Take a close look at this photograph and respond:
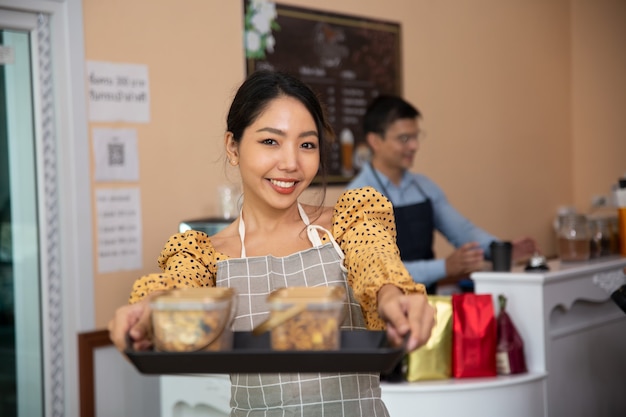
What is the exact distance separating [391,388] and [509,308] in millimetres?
600

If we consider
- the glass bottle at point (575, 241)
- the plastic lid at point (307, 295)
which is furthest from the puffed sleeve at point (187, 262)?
the glass bottle at point (575, 241)

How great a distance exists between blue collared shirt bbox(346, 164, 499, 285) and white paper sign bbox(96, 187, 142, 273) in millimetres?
958

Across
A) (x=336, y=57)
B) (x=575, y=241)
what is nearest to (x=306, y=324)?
(x=575, y=241)

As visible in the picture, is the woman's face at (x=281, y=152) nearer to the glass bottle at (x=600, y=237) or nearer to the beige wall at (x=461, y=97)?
the beige wall at (x=461, y=97)

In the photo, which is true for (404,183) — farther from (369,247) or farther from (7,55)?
(369,247)

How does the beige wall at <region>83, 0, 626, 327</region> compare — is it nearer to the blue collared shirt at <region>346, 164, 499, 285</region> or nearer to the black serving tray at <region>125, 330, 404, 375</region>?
the blue collared shirt at <region>346, 164, 499, 285</region>

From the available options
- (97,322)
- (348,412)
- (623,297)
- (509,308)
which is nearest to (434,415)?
(509,308)

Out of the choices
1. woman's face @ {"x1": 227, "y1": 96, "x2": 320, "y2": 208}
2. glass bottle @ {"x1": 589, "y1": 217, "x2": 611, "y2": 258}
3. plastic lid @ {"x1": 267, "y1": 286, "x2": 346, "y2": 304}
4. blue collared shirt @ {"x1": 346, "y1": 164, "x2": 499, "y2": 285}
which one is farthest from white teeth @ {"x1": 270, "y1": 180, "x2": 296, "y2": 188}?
glass bottle @ {"x1": 589, "y1": 217, "x2": 611, "y2": 258}

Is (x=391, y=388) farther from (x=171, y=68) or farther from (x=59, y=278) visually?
(x=171, y=68)

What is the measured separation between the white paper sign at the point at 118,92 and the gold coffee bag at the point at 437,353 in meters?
1.44

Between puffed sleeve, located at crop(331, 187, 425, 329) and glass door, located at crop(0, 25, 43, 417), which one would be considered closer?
puffed sleeve, located at crop(331, 187, 425, 329)

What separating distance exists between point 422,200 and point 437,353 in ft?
3.52

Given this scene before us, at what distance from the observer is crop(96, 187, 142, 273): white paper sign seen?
335 centimetres

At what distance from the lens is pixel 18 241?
10.7 feet
